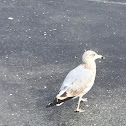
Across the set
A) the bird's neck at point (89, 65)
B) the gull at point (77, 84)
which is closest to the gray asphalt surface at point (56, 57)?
the gull at point (77, 84)

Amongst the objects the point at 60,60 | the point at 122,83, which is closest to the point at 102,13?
the point at 60,60

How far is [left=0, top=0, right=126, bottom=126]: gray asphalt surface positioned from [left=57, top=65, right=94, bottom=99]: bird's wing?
0.34m

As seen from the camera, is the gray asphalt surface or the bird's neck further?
the bird's neck

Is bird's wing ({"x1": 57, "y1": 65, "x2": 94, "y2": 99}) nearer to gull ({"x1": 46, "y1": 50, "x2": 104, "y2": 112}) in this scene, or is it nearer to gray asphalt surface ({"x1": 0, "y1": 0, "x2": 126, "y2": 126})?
gull ({"x1": 46, "y1": 50, "x2": 104, "y2": 112})

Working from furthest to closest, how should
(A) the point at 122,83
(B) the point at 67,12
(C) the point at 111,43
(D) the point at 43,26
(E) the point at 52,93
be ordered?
1. (B) the point at 67,12
2. (D) the point at 43,26
3. (C) the point at 111,43
4. (A) the point at 122,83
5. (E) the point at 52,93

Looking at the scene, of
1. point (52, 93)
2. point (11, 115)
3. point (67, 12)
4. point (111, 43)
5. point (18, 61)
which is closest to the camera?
point (11, 115)

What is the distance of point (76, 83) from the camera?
16.5 ft

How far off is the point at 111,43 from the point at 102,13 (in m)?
1.57

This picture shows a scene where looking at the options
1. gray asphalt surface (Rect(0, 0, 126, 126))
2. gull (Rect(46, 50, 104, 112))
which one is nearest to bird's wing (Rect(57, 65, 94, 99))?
gull (Rect(46, 50, 104, 112))

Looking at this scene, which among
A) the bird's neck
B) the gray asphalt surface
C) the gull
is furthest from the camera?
the bird's neck

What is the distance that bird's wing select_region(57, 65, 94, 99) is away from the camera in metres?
4.94

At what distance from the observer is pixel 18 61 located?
6.44 meters

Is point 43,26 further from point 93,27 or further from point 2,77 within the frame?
point 2,77

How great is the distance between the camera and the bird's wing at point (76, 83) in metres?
4.94
